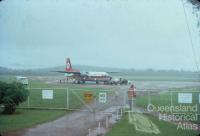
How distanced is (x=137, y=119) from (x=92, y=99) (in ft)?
2.08

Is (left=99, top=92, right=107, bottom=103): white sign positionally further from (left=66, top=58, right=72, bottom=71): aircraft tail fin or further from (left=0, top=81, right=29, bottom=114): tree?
(left=0, top=81, right=29, bottom=114): tree

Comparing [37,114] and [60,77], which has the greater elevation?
[60,77]

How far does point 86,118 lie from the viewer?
20.5 ft

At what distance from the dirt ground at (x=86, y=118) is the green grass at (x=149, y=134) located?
0.46 ft

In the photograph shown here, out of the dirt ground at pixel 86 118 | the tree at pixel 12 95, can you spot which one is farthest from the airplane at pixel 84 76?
the tree at pixel 12 95

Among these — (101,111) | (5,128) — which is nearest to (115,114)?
(101,111)

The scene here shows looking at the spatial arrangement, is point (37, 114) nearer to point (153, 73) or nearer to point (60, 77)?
point (60, 77)

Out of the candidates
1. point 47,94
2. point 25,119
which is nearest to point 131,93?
point 47,94

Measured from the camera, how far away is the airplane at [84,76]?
613 cm

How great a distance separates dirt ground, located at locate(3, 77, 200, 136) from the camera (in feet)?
20.3

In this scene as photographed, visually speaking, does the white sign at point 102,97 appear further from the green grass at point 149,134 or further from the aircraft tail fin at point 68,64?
the aircraft tail fin at point 68,64

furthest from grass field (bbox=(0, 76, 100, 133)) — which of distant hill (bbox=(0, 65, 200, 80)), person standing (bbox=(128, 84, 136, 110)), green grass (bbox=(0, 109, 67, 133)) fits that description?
person standing (bbox=(128, 84, 136, 110))

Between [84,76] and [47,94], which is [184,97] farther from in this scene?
[47,94]

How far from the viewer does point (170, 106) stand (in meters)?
6.00
